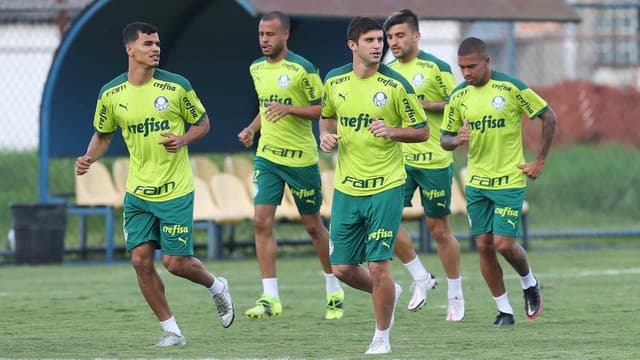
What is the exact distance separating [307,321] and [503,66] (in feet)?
49.9

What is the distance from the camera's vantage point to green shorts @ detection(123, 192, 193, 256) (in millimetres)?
10289

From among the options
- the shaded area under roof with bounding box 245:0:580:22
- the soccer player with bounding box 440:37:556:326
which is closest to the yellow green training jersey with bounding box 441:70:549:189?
the soccer player with bounding box 440:37:556:326

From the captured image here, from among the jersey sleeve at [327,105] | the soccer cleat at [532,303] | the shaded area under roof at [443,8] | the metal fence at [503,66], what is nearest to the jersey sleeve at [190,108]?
the jersey sleeve at [327,105]

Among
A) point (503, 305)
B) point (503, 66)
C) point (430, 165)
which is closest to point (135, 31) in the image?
point (430, 165)

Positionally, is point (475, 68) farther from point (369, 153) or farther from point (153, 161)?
point (153, 161)

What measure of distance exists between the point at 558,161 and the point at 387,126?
14.8 metres

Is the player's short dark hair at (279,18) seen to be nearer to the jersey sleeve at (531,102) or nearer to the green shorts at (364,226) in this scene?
the jersey sleeve at (531,102)

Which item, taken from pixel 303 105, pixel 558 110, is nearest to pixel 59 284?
pixel 303 105

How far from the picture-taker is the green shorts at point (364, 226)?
9750 millimetres

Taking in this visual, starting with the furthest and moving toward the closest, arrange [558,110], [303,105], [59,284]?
[558,110] → [59,284] → [303,105]

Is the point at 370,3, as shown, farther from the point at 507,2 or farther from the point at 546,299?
the point at 546,299

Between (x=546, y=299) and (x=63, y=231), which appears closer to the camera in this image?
(x=546, y=299)

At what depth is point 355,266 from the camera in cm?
1013

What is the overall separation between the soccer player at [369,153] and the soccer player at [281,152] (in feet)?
7.60
